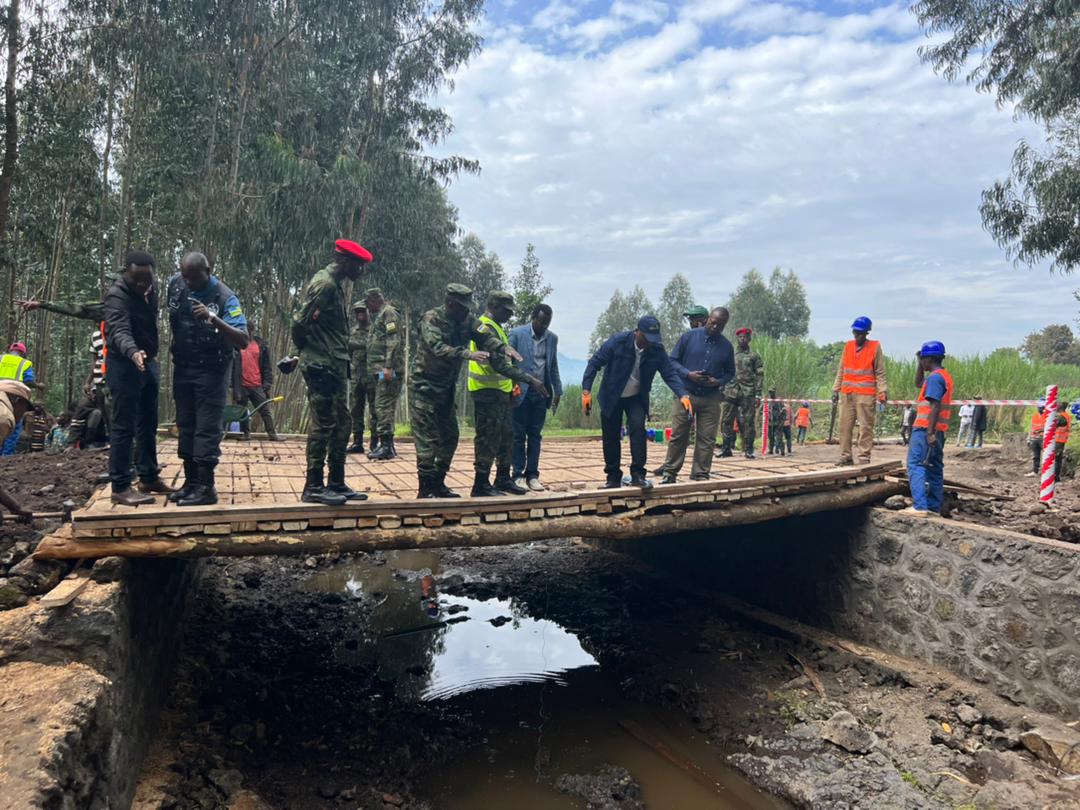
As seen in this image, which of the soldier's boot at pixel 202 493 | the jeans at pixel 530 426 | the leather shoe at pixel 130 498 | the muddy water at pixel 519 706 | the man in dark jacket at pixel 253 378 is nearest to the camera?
the leather shoe at pixel 130 498

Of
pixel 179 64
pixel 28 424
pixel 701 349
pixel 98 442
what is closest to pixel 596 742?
pixel 701 349

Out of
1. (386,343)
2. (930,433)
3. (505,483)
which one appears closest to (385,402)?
(386,343)

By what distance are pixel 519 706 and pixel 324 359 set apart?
146 inches

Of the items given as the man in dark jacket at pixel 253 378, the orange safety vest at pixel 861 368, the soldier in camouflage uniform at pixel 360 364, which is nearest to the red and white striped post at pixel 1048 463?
the orange safety vest at pixel 861 368

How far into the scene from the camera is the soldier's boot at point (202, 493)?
421 cm

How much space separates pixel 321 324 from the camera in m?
4.31

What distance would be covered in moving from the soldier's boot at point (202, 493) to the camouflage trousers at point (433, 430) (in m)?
1.39

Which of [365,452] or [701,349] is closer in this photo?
[701,349]

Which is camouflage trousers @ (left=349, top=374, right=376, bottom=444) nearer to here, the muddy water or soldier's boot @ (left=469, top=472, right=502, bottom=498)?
the muddy water

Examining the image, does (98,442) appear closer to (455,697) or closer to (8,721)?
(455,697)

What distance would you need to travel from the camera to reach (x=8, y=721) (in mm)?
2801

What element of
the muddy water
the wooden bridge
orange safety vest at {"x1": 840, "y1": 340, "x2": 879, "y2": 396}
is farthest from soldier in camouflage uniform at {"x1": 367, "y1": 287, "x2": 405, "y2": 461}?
orange safety vest at {"x1": 840, "y1": 340, "x2": 879, "y2": 396}

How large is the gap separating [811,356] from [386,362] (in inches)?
763

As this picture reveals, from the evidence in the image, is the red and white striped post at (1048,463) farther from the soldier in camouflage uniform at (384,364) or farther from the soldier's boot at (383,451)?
the soldier's boot at (383,451)
